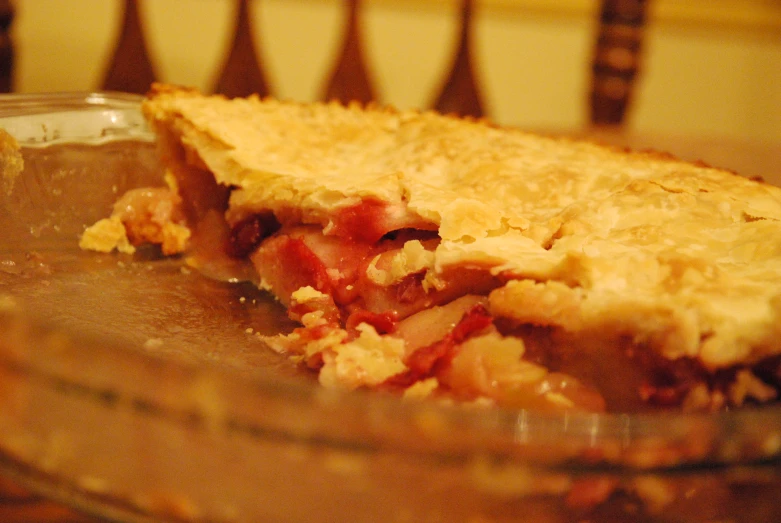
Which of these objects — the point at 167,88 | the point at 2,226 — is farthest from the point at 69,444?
the point at 167,88

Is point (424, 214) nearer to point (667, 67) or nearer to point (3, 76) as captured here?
point (3, 76)

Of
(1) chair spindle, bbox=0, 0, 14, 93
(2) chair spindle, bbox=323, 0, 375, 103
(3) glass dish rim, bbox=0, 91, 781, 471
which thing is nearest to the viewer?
(3) glass dish rim, bbox=0, 91, 781, 471

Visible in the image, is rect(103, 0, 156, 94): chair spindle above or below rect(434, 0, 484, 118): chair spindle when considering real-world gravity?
above

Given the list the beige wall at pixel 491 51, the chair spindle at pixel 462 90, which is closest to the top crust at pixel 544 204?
the chair spindle at pixel 462 90

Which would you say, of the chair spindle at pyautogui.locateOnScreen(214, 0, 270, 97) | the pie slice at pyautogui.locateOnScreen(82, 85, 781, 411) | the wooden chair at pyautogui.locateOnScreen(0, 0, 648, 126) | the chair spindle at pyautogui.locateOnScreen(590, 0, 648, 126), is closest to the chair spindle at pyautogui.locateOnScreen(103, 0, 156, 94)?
the wooden chair at pyautogui.locateOnScreen(0, 0, 648, 126)

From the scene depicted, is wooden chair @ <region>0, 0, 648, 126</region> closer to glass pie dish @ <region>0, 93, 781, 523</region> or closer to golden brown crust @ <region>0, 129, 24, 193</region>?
golden brown crust @ <region>0, 129, 24, 193</region>

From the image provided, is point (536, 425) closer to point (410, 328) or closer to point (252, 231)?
point (410, 328)
